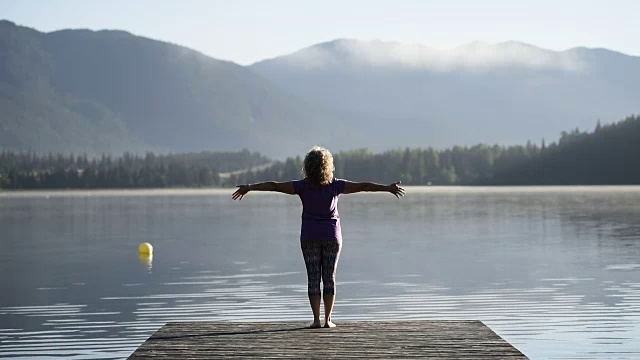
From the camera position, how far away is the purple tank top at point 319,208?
17016 mm

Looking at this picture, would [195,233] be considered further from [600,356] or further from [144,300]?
[600,356]

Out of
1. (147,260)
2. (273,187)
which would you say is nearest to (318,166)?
(273,187)

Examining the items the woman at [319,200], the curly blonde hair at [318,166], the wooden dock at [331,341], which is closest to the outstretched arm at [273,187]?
the woman at [319,200]

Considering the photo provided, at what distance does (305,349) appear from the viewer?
15906 millimetres

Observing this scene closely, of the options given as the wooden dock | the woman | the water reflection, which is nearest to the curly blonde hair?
the woman

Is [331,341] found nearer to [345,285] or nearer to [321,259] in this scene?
[321,259]

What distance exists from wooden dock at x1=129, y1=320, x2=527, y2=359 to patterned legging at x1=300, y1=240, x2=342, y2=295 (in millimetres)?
883

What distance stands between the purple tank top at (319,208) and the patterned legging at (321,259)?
0.14 metres

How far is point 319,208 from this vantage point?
671 inches

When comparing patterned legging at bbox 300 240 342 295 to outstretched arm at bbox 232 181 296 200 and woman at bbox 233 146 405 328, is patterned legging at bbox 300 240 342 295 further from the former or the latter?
outstretched arm at bbox 232 181 296 200

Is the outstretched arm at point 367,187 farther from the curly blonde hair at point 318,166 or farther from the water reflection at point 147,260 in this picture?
the water reflection at point 147,260

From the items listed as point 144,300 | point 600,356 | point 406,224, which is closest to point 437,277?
point 144,300

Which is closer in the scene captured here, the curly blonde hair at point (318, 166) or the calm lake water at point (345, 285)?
the curly blonde hair at point (318, 166)

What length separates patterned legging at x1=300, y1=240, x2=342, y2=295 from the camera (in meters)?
17.2
